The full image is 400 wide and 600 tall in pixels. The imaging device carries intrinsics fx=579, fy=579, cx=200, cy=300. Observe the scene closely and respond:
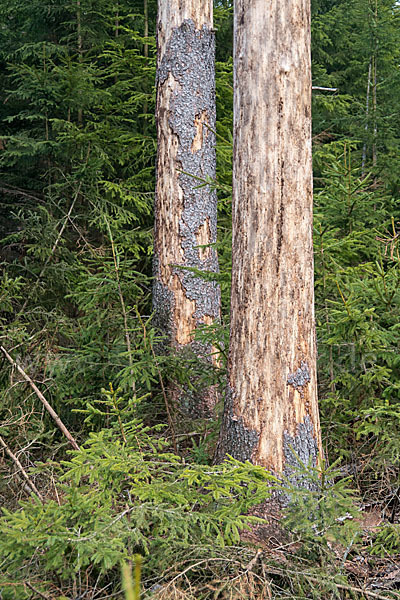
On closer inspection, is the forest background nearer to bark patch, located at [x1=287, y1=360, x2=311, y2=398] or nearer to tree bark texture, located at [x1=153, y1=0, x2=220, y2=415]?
tree bark texture, located at [x1=153, y1=0, x2=220, y2=415]

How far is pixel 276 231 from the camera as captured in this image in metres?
2.95

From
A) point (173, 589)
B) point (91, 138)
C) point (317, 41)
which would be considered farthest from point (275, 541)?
point (317, 41)

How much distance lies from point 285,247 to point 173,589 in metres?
1.65

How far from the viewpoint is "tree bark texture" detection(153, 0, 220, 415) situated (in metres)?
4.90

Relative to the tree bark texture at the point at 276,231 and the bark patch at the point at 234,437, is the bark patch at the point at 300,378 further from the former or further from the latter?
the bark patch at the point at 234,437

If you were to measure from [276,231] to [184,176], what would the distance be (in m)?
2.19

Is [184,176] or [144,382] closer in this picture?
[144,382]

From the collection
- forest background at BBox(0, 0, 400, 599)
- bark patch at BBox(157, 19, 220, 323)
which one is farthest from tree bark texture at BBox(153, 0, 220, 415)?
forest background at BBox(0, 0, 400, 599)

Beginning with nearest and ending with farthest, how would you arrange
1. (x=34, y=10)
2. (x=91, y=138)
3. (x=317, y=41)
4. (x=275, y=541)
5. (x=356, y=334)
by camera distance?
(x=275, y=541) < (x=356, y=334) < (x=91, y=138) < (x=34, y=10) < (x=317, y=41)

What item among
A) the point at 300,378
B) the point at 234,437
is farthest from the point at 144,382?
the point at 300,378

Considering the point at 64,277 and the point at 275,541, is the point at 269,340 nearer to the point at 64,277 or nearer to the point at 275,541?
the point at 275,541

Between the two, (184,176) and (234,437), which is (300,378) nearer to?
(234,437)

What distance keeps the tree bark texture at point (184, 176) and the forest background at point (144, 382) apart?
9.6 inches

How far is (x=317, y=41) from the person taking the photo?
11.5 meters
